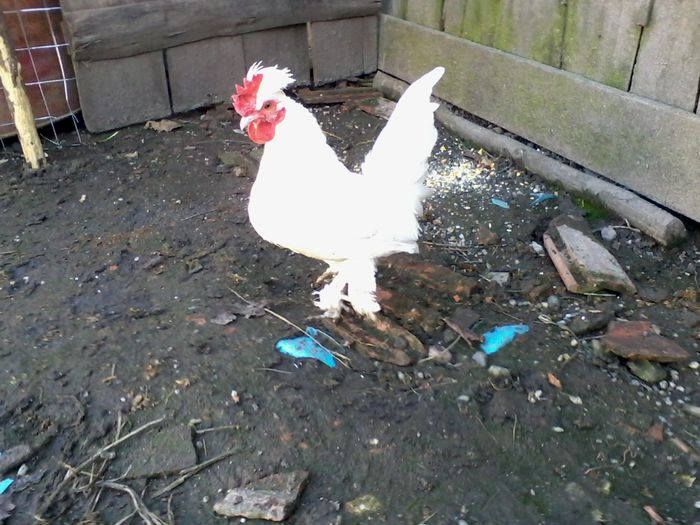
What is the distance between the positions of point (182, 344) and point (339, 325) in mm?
795

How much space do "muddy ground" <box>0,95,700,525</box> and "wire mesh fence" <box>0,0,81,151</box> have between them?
1346mm

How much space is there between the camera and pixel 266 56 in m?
5.85

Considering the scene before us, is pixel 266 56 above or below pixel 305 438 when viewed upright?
above

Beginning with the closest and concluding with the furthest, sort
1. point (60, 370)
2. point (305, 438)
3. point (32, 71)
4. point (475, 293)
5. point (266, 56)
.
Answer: point (305, 438) < point (60, 370) < point (475, 293) < point (32, 71) < point (266, 56)

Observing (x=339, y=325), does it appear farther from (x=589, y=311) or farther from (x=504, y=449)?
(x=589, y=311)

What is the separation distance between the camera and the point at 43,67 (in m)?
5.05

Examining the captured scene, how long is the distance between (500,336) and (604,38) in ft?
7.39

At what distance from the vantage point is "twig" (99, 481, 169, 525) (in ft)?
7.48

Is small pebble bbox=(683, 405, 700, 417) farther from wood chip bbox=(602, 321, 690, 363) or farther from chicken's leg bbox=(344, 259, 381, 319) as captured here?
chicken's leg bbox=(344, 259, 381, 319)

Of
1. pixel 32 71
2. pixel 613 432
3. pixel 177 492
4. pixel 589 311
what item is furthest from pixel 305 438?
pixel 32 71

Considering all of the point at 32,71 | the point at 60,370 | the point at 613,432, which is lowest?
the point at 613,432

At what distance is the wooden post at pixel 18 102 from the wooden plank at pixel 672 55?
4.24 metres

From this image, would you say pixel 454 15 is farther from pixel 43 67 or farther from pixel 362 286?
pixel 43 67

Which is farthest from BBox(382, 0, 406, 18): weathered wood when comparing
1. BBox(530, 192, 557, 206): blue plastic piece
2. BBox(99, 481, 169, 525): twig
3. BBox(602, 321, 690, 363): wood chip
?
BBox(99, 481, 169, 525): twig
